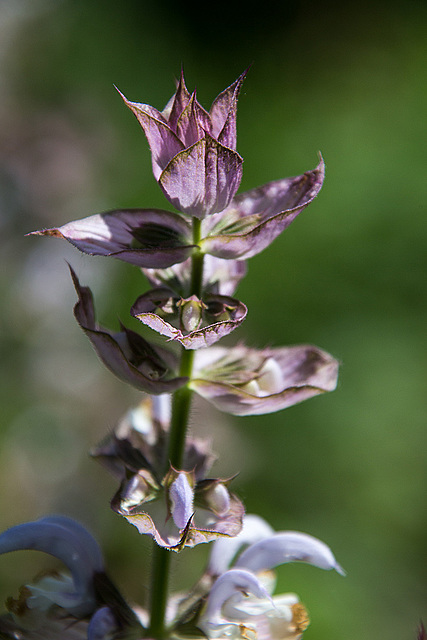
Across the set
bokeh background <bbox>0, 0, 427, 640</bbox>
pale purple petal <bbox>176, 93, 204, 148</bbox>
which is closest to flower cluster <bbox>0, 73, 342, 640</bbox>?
pale purple petal <bbox>176, 93, 204, 148</bbox>

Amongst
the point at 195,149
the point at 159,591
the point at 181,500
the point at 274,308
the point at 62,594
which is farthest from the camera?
the point at 274,308

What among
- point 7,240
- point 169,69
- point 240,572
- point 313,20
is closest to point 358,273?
point 7,240

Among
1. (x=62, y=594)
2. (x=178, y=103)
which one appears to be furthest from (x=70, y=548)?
(x=178, y=103)

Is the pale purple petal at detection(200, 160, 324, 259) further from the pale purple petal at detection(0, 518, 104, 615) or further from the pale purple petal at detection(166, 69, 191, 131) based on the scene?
the pale purple petal at detection(0, 518, 104, 615)

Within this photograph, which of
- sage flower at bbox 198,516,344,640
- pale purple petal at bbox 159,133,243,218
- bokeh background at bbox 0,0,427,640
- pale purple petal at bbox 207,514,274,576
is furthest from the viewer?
bokeh background at bbox 0,0,427,640

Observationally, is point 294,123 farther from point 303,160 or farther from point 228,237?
point 228,237

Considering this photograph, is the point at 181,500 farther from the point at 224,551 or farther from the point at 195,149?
the point at 195,149

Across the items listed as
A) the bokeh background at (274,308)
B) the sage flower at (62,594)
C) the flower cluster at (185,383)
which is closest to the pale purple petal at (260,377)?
the flower cluster at (185,383)
